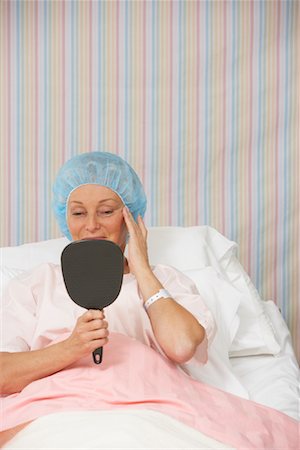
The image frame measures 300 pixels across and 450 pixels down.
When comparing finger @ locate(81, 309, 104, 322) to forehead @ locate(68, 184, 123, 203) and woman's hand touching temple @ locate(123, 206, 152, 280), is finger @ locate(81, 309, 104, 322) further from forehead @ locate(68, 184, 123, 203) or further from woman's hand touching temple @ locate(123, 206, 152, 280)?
forehead @ locate(68, 184, 123, 203)

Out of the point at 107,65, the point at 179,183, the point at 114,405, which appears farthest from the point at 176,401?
the point at 107,65

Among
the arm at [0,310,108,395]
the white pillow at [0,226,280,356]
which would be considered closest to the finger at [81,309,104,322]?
the arm at [0,310,108,395]

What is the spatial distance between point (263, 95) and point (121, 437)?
1.54m

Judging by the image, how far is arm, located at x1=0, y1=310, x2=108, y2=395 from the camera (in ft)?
4.85

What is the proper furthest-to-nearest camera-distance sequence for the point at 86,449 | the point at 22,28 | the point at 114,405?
the point at 22,28 → the point at 114,405 → the point at 86,449

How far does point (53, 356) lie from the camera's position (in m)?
1.53

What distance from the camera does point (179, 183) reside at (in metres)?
2.51

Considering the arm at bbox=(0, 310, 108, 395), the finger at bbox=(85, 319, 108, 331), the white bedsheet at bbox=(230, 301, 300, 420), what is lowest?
the white bedsheet at bbox=(230, 301, 300, 420)

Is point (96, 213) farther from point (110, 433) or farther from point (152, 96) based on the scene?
point (152, 96)

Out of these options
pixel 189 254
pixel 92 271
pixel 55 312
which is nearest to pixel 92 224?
pixel 55 312

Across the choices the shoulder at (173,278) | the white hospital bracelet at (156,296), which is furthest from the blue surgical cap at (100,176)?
the white hospital bracelet at (156,296)

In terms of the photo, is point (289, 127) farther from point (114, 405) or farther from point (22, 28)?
point (114, 405)

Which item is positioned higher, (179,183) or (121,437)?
(179,183)

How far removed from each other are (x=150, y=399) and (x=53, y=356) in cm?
21
